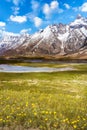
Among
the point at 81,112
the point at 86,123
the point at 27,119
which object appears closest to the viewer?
the point at 86,123

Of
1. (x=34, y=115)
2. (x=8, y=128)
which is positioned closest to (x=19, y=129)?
(x=8, y=128)

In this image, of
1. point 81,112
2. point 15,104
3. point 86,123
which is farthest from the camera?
point 15,104

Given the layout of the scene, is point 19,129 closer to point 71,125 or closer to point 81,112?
point 71,125

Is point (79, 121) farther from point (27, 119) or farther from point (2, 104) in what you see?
point (2, 104)

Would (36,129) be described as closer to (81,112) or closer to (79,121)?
(79,121)

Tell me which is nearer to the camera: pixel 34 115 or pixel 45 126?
pixel 45 126

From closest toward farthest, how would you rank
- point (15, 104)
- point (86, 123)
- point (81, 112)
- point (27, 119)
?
point (86, 123)
point (27, 119)
point (81, 112)
point (15, 104)

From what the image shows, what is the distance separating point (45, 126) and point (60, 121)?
806 mm

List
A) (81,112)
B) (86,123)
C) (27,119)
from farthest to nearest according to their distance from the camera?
1. (81,112)
2. (27,119)
3. (86,123)

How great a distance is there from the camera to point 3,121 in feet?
44.8

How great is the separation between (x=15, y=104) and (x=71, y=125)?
558cm

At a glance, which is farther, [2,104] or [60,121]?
[2,104]

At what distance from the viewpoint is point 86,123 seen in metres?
13.2

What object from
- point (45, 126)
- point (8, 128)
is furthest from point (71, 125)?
point (8, 128)
